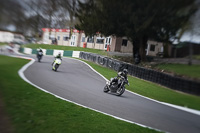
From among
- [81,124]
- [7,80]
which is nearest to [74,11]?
[7,80]

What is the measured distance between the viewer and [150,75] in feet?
5.49

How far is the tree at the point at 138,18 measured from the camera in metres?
1.40

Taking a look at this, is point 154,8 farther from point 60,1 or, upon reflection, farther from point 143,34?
point 60,1

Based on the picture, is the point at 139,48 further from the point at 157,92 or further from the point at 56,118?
the point at 56,118

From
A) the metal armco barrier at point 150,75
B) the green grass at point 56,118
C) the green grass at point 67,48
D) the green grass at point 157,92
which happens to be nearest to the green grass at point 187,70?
the metal armco barrier at point 150,75

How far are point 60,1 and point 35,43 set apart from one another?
0.62m

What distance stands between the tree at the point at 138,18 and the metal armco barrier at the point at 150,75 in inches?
5.3

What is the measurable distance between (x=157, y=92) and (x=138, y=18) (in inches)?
24.8

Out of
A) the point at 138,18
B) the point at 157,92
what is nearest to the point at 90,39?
the point at 138,18

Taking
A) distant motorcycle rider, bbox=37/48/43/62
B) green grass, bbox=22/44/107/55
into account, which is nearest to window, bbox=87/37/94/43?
green grass, bbox=22/44/107/55

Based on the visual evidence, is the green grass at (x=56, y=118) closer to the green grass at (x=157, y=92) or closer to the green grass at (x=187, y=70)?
the green grass at (x=157, y=92)

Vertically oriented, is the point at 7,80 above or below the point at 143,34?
below

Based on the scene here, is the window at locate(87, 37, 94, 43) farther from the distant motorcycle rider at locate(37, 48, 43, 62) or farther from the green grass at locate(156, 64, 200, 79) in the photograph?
the green grass at locate(156, 64, 200, 79)

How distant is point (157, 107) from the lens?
1714 millimetres
